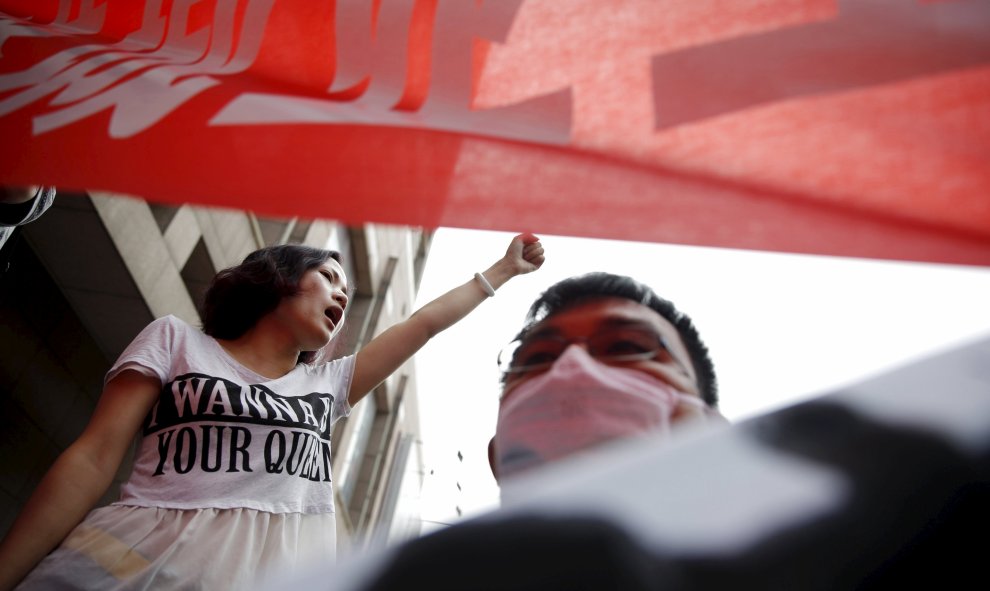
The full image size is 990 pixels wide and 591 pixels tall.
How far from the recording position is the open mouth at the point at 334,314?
186cm

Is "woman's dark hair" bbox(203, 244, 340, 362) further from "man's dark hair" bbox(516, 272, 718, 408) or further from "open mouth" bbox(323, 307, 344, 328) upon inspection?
"man's dark hair" bbox(516, 272, 718, 408)

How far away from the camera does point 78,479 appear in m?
1.36

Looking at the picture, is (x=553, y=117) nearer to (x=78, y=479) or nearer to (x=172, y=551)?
(x=172, y=551)

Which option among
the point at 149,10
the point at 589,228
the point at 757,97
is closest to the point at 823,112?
the point at 757,97

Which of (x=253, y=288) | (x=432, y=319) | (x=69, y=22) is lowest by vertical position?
(x=432, y=319)

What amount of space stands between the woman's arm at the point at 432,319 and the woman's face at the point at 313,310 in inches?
5.1

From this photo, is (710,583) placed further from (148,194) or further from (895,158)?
(148,194)

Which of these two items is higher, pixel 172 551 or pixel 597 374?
pixel 597 374

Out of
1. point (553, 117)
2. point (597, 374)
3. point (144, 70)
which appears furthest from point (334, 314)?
point (597, 374)

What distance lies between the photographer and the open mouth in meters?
1.86

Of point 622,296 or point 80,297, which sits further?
point 80,297

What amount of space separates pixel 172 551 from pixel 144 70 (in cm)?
127

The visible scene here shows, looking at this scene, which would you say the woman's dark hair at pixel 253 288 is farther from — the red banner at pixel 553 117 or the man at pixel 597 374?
the man at pixel 597 374

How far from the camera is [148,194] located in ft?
4.57
